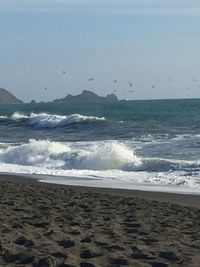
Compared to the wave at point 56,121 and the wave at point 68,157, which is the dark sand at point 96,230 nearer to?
the wave at point 68,157

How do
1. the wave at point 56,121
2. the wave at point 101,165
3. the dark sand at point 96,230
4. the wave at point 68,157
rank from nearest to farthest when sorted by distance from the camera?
the dark sand at point 96,230
the wave at point 101,165
the wave at point 68,157
the wave at point 56,121

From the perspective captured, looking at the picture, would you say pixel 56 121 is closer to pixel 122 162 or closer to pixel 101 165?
pixel 101 165

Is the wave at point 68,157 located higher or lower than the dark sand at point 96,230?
higher

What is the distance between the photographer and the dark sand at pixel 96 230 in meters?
5.67

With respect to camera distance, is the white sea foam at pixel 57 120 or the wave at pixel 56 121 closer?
the wave at pixel 56 121

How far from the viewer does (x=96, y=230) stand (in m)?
7.32

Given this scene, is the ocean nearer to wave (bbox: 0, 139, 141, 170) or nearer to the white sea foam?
wave (bbox: 0, 139, 141, 170)

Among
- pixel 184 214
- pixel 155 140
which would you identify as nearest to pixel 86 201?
pixel 184 214

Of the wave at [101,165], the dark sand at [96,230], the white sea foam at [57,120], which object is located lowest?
the dark sand at [96,230]

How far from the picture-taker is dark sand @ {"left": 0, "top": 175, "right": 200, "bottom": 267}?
18.6ft

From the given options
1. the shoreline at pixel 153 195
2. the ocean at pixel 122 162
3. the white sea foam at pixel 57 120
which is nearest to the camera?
the shoreline at pixel 153 195

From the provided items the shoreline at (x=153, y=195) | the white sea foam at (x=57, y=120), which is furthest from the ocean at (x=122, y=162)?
the white sea foam at (x=57, y=120)

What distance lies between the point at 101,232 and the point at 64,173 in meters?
11.5

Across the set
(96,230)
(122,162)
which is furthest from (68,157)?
(96,230)
